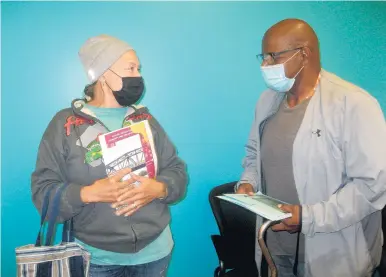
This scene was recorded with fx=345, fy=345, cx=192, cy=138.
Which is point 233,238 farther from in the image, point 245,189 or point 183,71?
point 183,71

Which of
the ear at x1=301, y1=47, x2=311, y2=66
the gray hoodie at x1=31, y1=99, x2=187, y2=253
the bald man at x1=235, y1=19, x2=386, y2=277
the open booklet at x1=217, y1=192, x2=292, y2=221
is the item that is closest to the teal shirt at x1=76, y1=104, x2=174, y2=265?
the gray hoodie at x1=31, y1=99, x2=187, y2=253

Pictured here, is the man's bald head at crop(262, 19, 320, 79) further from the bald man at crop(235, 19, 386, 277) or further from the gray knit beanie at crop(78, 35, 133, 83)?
the gray knit beanie at crop(78, 35, 133, 83)

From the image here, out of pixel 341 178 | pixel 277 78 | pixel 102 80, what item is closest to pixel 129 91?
pixel 102 80

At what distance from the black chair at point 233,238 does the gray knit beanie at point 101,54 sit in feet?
3.59

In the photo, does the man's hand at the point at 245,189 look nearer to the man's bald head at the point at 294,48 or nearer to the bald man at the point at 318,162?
the bald man at the point at 318,162

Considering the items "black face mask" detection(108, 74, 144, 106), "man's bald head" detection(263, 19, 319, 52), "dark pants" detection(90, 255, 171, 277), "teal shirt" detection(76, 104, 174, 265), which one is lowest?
"dark pants" detection(90, 255, 171, 277)

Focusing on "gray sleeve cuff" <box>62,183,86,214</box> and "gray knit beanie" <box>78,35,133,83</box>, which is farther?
"gray knit beanie" <box>78,35,133,83</box>

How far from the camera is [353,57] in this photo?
2.50 meters

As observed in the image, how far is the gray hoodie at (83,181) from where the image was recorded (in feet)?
4.79

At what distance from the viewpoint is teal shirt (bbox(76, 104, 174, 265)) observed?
1.52m

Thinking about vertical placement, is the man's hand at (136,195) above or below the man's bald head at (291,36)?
below

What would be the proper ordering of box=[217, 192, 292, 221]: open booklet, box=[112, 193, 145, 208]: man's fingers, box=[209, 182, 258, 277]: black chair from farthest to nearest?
box=[209, 182, 258, 277]: black chair → box=[112, 193, 145, 208]: man's fingers → box=[217, 192, 292, 221]: open booklet

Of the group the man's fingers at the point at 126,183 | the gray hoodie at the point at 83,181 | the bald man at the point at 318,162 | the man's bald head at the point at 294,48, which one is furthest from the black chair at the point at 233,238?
the man's bald head at the point at 294,48

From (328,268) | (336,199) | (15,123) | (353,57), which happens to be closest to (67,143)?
(15,123)
